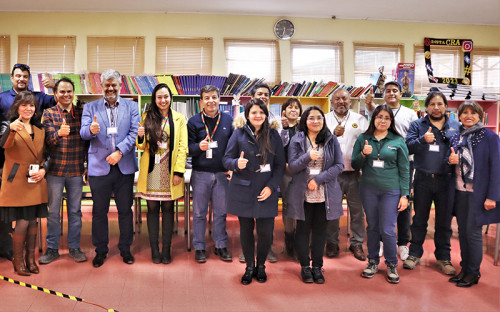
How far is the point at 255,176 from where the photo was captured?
2715 millimetres

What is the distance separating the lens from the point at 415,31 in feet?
21.0

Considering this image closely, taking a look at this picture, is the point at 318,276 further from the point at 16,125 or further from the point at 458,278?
the point at 16,125

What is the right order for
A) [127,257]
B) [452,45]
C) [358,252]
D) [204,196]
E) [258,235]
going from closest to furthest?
1. [258,235]
2. [127,257]
3. [204,196]
4. [358,252]
5. [452,45]

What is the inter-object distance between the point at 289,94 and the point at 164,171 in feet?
9.86

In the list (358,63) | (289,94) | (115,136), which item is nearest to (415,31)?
(358,63)

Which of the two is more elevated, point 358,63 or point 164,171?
point 358,63

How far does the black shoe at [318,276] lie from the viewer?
9.34ft

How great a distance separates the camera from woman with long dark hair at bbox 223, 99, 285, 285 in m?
2.70

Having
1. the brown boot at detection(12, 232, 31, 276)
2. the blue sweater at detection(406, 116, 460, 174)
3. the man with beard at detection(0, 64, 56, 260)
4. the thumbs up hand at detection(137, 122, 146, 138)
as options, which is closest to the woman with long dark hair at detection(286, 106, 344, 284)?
the blue sweater at detection(406, 116, 460, 174)

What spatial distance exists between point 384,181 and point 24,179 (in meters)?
2.82

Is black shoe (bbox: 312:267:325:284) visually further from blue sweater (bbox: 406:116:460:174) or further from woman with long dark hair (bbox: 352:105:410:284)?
blue sweater (bbox: 406:116:460:174)

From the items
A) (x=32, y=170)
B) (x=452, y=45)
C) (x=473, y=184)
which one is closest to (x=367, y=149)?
(x=473, y=184)

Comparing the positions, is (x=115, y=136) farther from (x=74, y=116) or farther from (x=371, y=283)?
(x=371, y=283)

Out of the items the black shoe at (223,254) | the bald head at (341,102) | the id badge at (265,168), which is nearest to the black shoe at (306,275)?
the black shoe at (223,254)
